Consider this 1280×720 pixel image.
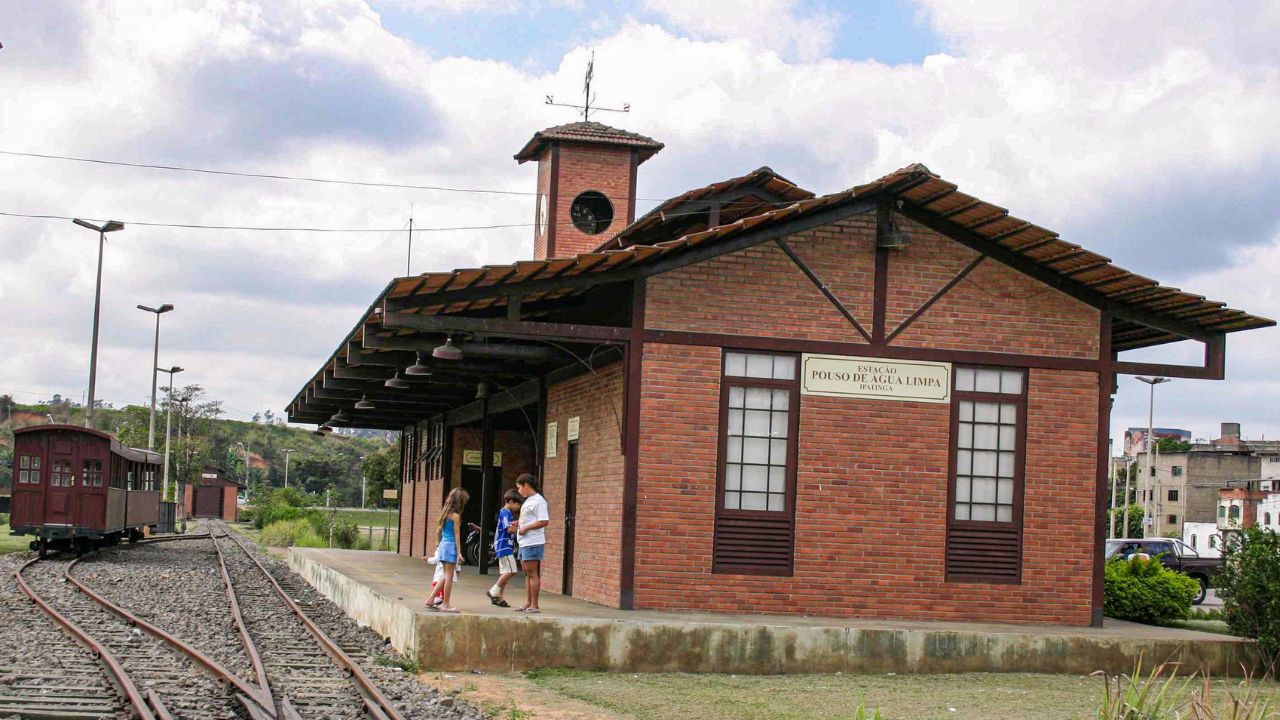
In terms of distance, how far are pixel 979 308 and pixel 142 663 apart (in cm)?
897

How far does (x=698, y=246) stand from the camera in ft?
46.5

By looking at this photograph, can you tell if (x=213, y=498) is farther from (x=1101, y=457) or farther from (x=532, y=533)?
(x=1101, y=457)

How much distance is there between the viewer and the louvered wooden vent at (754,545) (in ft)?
47.0

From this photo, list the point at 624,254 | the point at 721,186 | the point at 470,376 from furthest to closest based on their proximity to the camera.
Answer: the point at 470,376, the point at 721,186, the point at 624,254

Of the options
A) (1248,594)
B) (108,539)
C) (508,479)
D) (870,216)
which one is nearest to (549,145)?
(508,479)

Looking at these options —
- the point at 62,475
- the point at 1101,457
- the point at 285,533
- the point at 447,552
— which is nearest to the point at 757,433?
the point at 447,552

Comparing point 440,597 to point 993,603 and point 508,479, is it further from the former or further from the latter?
point 508,479

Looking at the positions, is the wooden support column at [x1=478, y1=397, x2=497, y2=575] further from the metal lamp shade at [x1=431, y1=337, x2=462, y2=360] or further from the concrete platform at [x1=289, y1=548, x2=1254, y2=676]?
the metal lamp shade at [x1=431, y1=337, x2=462, y2=360]

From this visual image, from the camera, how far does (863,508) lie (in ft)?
47.8

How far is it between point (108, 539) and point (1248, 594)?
28.7m

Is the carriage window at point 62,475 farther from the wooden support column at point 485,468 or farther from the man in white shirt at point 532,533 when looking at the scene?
the man in white shirt at point 532,533

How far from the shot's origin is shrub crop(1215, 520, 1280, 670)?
1396 cm

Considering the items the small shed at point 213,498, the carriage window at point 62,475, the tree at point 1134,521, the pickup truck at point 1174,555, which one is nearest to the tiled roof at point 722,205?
the pickup truck at point 1174,555

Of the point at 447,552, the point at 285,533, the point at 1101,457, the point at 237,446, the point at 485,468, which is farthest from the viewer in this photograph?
the point at 237,446
